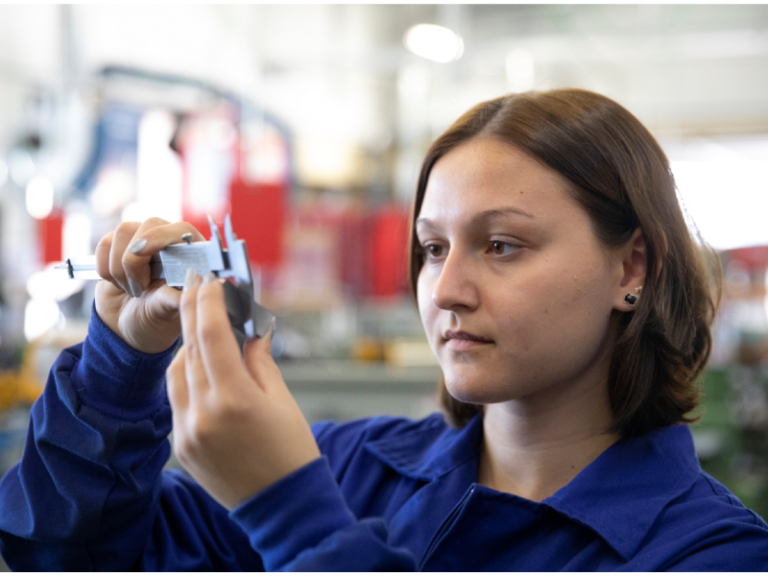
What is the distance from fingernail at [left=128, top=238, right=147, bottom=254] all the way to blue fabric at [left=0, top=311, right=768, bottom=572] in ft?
0.54

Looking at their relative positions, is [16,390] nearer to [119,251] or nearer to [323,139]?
[119,251]

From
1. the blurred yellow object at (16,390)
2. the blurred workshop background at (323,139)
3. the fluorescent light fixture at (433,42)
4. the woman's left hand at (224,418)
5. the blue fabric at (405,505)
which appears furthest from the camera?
the fluorescent light fixture at (433,42)

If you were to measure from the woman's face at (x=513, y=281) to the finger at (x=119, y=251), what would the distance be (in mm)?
413

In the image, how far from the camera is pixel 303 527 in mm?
686

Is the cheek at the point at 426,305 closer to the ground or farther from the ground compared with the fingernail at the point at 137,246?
closer to the ground

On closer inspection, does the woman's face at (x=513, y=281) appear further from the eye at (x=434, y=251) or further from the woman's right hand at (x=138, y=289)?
A: the woman's right hand at (x=138, y=289)

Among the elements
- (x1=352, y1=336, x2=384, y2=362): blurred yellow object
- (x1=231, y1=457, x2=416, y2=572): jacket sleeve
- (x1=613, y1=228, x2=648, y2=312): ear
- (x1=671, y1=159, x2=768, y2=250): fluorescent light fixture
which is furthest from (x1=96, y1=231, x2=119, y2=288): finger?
(x1=671, y1=159, x2=768, y2=250): fluorescent light fixture

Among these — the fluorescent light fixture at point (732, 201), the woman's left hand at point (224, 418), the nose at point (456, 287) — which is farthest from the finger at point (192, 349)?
the fluorescent light fixture at point (732, 201)

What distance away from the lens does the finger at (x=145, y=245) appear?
86cm

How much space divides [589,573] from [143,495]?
0.63 meters

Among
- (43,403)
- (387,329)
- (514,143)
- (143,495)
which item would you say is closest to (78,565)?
(143,495)

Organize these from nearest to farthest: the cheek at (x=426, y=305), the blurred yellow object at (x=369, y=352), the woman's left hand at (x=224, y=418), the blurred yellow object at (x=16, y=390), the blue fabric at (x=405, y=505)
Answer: the woman's left hand at (x=224, y=418), the blue fabric at (x=405, y=505), the cheek at (x=426, y=305), the blurred yellow object at (x=16, y=390), the blurred yellow object at (x=369, y=352)

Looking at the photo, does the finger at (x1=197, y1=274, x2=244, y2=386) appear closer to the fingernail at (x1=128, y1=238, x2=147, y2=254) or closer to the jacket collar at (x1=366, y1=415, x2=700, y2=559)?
the fingernail at (x1=128, y1=238, x2=147, y2=254)

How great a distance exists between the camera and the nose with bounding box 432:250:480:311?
0.94m
